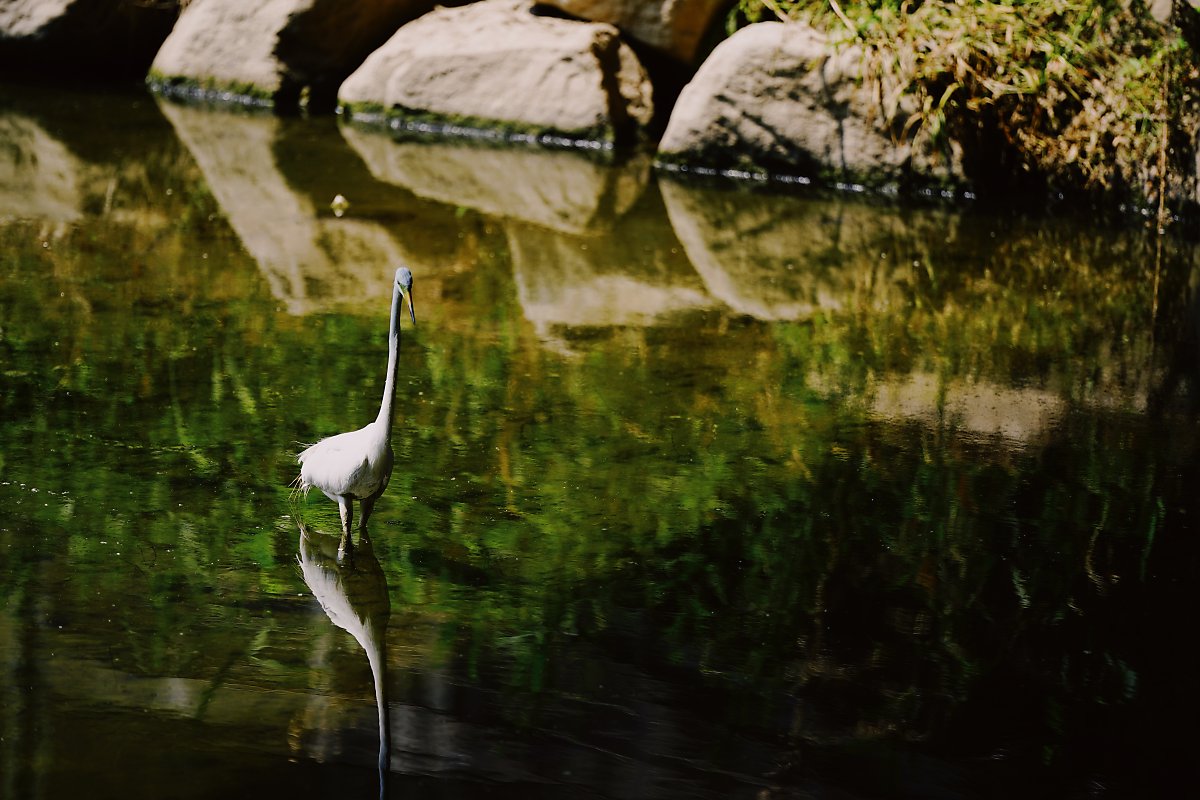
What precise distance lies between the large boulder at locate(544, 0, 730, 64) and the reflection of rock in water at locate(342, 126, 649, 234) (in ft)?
3.51

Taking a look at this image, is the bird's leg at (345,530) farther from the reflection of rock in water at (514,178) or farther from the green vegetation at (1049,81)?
the green vegetation at (1049,81)

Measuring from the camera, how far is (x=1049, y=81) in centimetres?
861

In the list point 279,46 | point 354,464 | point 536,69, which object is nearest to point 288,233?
point 536,69

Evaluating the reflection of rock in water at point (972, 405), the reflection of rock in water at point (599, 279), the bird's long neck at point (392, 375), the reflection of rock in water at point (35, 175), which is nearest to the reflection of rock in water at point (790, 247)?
the reflection of rock in water at point (599, 279)

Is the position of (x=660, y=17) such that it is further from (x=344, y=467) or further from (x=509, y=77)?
(x=344, y=467)

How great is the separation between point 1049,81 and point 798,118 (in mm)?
1569

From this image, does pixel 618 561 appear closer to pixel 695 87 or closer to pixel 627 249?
pixel 627 249

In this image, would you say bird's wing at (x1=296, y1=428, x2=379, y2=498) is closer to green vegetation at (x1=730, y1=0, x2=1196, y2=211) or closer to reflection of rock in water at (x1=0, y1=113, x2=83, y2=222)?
reflection of rock in water at (x1=0, y1=113, x2=83, y2=222)

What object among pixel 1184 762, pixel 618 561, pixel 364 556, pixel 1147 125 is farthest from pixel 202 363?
pixel 1147 125

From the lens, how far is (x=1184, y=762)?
328 cm

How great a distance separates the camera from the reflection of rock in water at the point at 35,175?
7.23 m

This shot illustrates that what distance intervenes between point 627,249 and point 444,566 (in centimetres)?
367

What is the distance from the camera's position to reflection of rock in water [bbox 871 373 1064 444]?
5281 mm

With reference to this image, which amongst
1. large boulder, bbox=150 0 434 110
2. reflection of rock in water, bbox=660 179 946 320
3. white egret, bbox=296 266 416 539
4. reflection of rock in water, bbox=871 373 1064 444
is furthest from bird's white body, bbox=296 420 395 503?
large boulder, bbox=150 0 434 110
